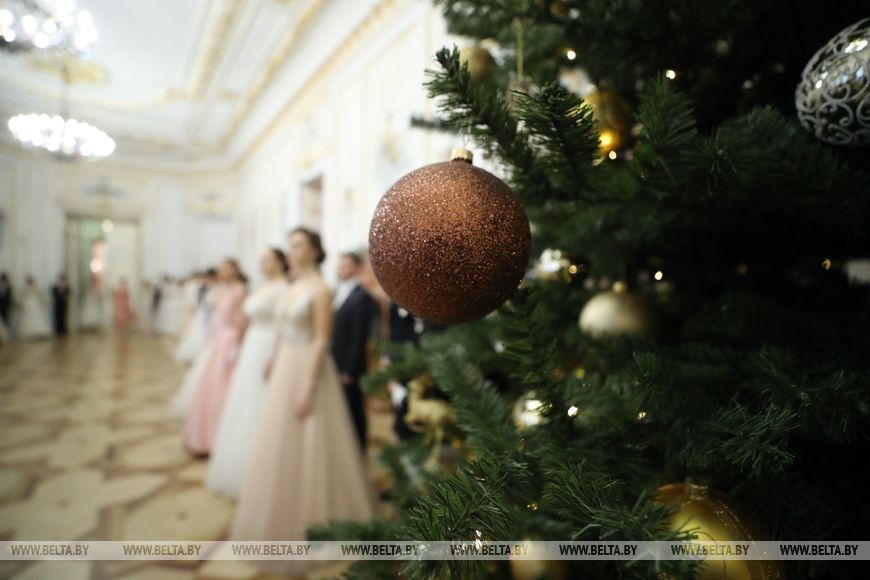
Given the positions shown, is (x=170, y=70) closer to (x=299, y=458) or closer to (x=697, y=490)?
(x=299, y=458)

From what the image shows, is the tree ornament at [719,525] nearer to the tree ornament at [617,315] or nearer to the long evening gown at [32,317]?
the tree ornament at [617,315]

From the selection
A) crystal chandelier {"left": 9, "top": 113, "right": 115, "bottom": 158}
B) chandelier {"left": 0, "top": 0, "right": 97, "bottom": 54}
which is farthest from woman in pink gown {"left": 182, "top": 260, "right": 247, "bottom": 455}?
crystal chandelier {"left": 9, "top": 113, "right": 115, "bottom": 158}

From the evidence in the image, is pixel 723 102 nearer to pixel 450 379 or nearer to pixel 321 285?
pixel 450 379

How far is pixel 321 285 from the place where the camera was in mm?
2270

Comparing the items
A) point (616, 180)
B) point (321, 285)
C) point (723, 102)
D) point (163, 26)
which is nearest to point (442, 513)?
point (616, 180)

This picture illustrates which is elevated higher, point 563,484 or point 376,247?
point 376,247

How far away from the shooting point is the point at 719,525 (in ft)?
1.48

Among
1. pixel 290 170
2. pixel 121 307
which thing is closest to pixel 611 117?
pixel 290 170

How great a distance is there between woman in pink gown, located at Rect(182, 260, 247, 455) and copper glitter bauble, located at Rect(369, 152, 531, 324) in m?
3.45

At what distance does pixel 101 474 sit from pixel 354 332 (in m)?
1.80

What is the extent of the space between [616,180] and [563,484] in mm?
364

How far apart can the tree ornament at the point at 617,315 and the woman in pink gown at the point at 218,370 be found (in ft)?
10.9

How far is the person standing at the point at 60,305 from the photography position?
997 centimetres

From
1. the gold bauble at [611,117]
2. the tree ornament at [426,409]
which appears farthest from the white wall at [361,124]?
the gold bauble at [611,117]
